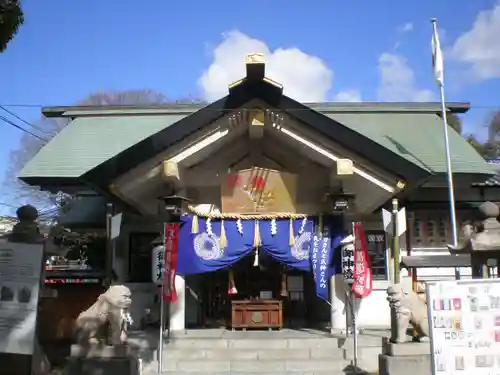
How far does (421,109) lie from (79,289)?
12.6m

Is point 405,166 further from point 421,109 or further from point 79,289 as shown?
point 79,289

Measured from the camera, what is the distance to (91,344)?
380 inches

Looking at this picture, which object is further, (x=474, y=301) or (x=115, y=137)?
(x=115, y=137)

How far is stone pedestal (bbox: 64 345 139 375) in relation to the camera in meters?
→ 9.39

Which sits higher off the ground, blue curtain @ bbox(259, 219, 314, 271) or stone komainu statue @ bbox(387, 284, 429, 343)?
blue curtain @ bbox(259, 219, 314, 271)

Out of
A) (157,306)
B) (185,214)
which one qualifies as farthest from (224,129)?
(157,306)

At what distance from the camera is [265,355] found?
11.7 metres

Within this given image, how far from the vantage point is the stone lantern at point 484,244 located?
8664 mm

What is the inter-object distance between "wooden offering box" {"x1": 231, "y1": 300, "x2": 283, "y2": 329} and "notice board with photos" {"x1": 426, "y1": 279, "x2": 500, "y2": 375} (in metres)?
7.26

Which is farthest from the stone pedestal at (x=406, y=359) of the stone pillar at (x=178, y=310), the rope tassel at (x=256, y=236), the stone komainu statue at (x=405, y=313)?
the stone pillar at (x=178, y=310)

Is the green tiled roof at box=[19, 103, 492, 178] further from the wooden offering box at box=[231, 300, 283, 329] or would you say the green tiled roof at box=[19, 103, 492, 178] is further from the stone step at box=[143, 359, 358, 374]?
the stone step at box=[143, 359, 358, 374]

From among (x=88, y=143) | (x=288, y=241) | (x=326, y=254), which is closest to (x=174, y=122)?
(x=288, y=241)

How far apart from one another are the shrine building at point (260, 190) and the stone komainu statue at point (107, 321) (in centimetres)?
321

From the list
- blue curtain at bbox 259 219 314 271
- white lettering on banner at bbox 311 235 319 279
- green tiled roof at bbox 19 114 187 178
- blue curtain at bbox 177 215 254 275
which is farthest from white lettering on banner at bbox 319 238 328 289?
green tiled roof at bbox 19 114 187 178
